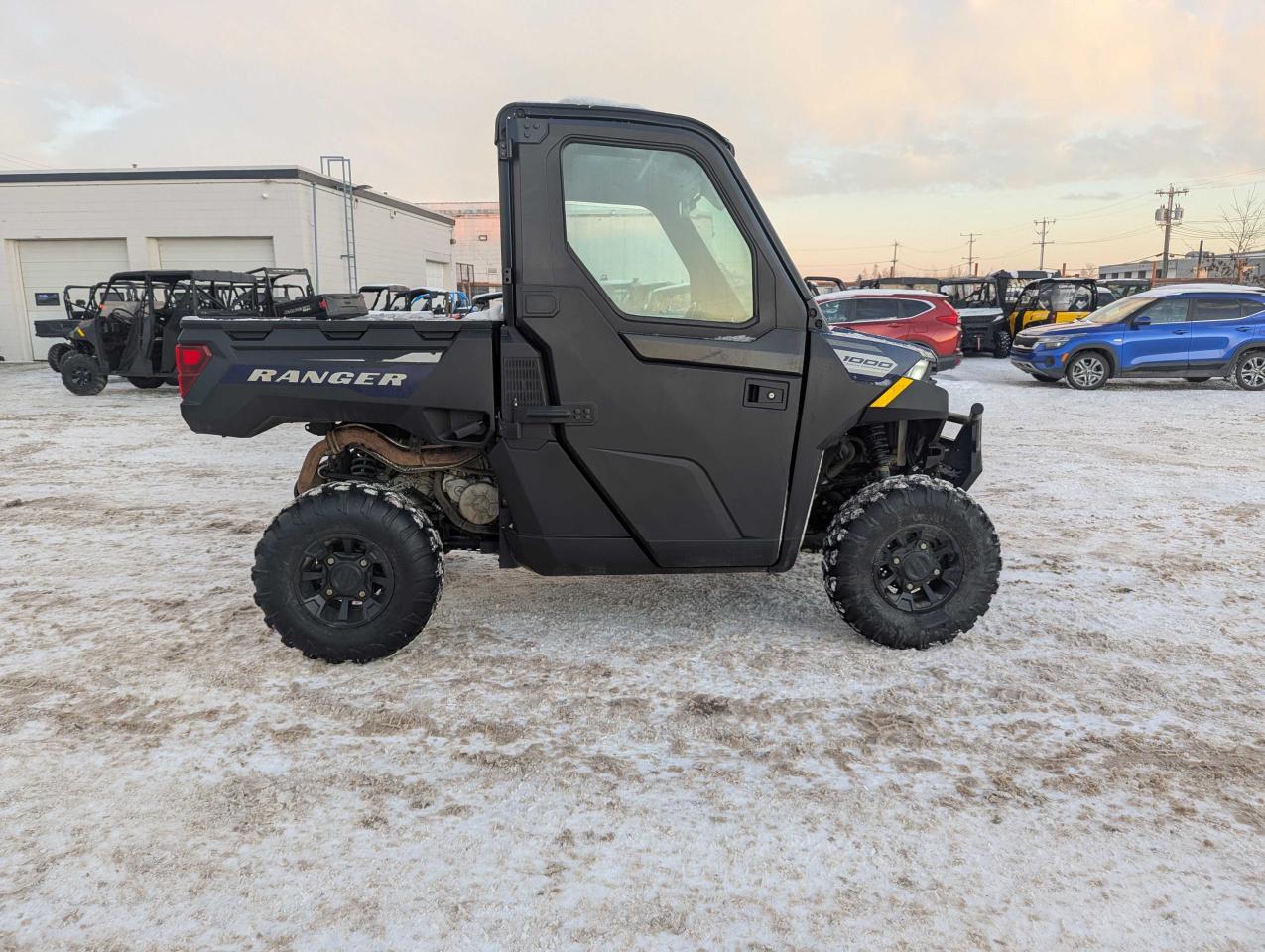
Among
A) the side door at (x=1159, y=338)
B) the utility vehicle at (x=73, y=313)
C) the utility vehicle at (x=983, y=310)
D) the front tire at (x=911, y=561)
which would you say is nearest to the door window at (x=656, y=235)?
the front tire at (x=911, y=561)

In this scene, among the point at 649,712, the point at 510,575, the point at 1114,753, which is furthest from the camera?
the point at 510,575

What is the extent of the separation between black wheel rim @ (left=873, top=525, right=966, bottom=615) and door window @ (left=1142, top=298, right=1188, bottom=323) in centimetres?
1244

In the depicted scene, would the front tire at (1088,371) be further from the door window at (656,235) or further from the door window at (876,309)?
the door window at (656,235)

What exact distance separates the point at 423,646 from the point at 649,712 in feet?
3.93

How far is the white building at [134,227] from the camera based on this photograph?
70.5 ft

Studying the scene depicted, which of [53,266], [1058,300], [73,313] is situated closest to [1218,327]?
[1058,300]

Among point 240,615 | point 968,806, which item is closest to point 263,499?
point 240,615

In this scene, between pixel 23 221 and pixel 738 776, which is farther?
pixel 23 221

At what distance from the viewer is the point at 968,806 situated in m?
2.62

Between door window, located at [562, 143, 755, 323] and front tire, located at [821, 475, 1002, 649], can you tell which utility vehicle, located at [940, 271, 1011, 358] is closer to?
front tire, located at [821, 475, 1002, 649]

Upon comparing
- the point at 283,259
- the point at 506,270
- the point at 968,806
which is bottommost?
the point at 968,806

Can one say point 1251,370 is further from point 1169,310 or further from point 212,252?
point 212,252

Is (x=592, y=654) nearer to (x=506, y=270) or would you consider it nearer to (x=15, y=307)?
(x=506, y=270)

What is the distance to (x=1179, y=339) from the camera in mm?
13406
